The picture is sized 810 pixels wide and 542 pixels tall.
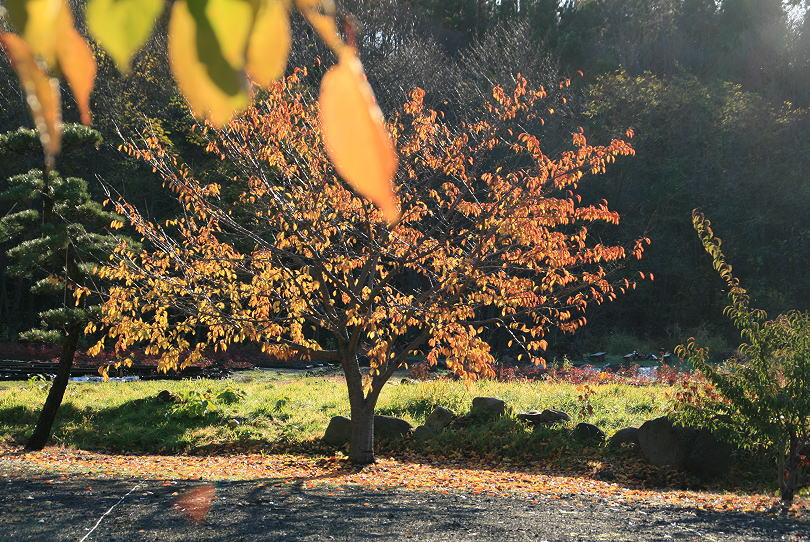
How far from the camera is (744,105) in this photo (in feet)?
78.9

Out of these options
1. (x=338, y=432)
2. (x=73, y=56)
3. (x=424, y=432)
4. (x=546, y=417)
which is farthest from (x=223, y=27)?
(x=546, y=417)

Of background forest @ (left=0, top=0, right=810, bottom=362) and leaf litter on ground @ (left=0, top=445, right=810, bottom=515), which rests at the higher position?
background forest @ (left=0, top=0, right=810, bottom=362)

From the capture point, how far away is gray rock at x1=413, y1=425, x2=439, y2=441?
10.8 metres

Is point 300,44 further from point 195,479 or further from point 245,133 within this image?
point 195,479

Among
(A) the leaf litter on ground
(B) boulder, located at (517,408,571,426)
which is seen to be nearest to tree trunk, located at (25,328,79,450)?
(A) the leaf litter on ground

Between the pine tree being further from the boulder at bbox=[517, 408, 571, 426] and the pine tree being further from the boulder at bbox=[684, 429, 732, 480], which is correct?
the boulder at bbox=[684, 429, 732, 480]

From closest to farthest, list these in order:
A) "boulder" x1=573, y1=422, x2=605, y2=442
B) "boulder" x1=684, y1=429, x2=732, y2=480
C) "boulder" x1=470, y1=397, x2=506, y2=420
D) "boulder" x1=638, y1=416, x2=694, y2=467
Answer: "boulder" x1=684, y1=429, x2=732, y2=480 < "boulder" x1=638, y1=416, x2=694, y2=467 < "boulder" x1=573, y1=422, x2=605, y2=442 < "boulder" x1=470, y1=397, x2=506, y2=420

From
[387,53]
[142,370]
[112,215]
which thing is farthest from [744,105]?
[112,215]

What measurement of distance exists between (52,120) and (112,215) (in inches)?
388

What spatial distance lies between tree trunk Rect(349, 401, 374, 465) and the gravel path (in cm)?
202

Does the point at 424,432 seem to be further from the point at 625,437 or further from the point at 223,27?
the point at 223,27

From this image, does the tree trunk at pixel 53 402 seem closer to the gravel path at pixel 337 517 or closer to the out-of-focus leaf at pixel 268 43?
the gravel path at pixel 337 517

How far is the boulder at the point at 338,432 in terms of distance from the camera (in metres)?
10.6

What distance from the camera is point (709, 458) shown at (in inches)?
344
